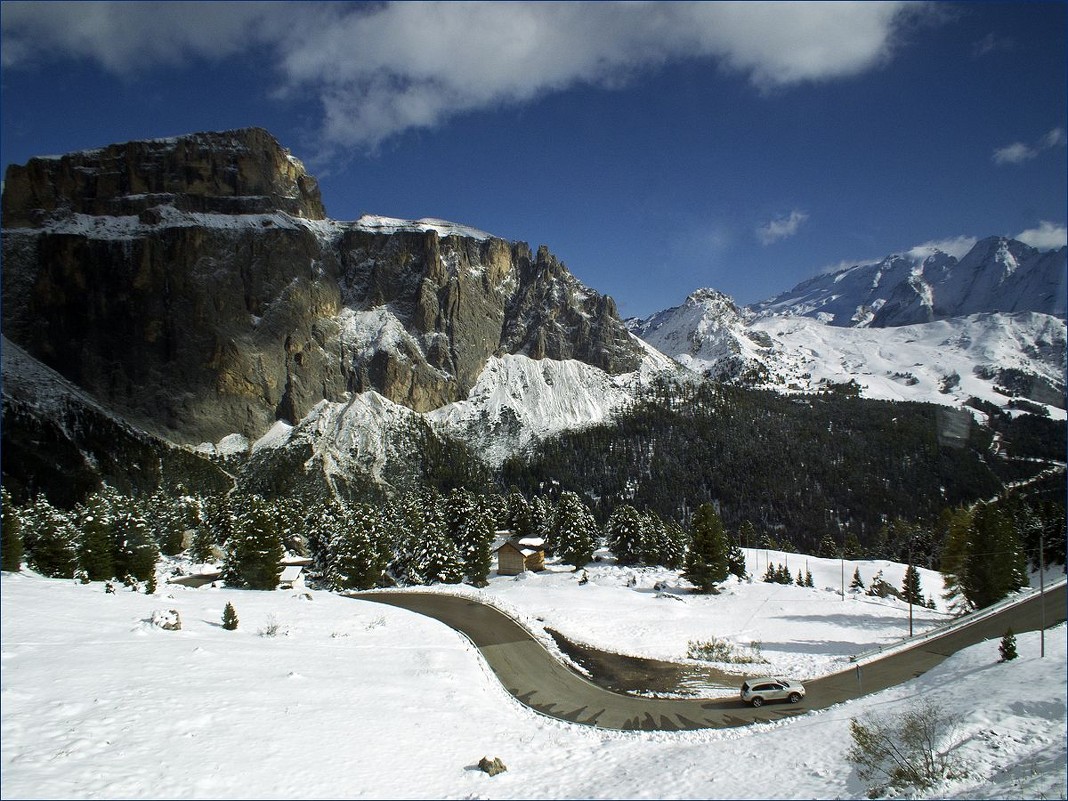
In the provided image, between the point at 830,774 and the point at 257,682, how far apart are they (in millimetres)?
16235

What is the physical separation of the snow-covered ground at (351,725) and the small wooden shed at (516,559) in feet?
116

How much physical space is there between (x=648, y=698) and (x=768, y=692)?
4.79m

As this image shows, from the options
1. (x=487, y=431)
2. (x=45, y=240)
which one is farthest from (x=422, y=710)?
(x=45, y=240)

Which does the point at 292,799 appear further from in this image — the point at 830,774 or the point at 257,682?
the point at 830,774

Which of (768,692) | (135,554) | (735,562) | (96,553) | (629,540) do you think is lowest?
(768,692)

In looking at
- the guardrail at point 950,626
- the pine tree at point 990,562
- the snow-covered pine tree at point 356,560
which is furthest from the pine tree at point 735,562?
the snow-covered pine tree at point 356,560

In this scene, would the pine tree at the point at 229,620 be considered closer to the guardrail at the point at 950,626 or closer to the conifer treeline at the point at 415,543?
the conifer treeline at the point at 415,543

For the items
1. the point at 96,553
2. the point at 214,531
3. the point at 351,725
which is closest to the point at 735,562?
the point at 351,725

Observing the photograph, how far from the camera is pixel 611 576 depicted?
5716 centimetres

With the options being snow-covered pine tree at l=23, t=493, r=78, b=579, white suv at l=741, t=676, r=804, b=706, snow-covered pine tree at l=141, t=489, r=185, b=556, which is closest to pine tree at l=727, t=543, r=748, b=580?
white suv at l=741, t=676, r=804, b=706

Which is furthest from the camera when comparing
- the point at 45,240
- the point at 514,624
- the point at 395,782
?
the point at 45,240

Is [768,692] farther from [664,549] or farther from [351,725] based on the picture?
[664,549]

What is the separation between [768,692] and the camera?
23078mm

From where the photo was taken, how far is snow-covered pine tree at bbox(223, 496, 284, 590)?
44.6 m
